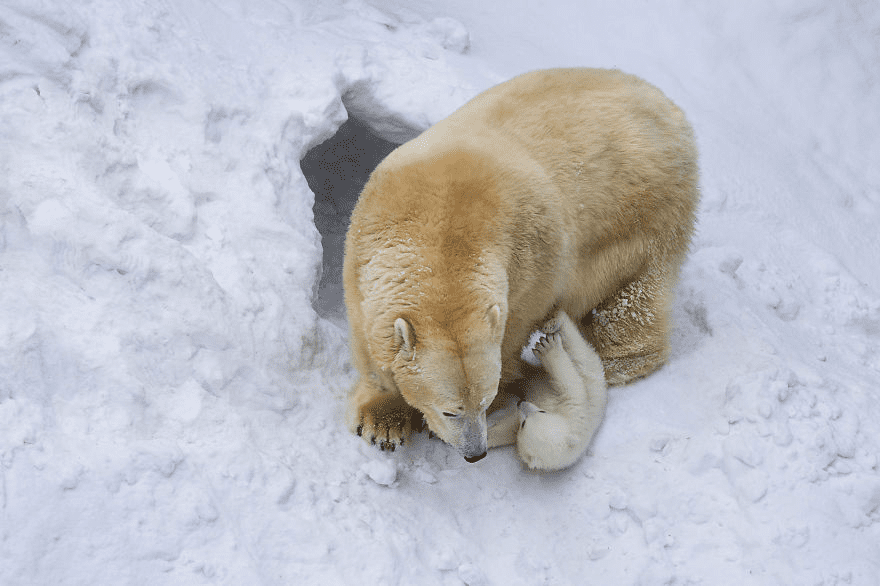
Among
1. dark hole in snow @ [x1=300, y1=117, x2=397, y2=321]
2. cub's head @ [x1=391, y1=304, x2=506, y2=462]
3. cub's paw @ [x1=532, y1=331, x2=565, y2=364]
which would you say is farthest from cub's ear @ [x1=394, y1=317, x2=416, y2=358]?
dark hole in snow @ [x1=300, y1=117, x2=397, y2=321]

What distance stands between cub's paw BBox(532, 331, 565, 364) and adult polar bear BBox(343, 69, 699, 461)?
0.33 ft

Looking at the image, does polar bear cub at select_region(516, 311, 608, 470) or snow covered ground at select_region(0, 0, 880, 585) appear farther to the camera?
polar bear cub at select_region(516, 311, 608, 470)

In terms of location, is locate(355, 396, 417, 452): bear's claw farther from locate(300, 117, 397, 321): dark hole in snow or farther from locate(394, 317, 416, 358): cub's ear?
locate(300, 117, 397, 321): dark hole in snow

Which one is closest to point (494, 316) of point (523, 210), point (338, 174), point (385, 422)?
point (523, 210)

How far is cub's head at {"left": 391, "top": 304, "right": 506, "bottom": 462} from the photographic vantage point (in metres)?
2.73

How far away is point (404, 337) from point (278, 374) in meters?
1.05

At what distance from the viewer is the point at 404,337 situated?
2721 millimetres

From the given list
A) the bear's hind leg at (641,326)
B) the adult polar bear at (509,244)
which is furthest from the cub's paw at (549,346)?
the bear's hind leg at (641,326)

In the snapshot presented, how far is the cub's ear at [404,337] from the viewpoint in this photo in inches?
106

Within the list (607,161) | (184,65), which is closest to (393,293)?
(607,161)

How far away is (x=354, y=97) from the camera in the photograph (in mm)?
4969

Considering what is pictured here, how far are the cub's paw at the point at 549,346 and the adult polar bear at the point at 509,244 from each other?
4.0 inches

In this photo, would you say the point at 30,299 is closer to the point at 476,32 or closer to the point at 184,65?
the point at 184,65

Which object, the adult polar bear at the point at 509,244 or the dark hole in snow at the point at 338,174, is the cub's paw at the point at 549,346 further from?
the dark hole in snow at the point at 338,174
